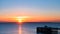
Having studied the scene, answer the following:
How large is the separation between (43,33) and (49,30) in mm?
403

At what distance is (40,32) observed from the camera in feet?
23.2

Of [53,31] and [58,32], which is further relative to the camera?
[58,32]

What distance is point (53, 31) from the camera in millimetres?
6980

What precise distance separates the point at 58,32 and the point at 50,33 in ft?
3.00

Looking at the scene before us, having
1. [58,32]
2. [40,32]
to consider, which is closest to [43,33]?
[40,32]

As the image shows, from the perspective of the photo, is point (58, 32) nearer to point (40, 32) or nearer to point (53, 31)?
point (53, 31)

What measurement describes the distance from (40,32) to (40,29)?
185 mm

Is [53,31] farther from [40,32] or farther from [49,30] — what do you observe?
[40,32]

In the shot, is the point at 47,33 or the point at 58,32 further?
the point at 58,32

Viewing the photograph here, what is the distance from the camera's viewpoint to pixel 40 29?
714 centimetres

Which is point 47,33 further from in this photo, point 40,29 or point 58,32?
point 58,32

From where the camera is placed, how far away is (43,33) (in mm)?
6949

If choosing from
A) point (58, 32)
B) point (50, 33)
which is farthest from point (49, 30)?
point (58, 32)

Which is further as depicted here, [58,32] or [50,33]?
[58,32]
